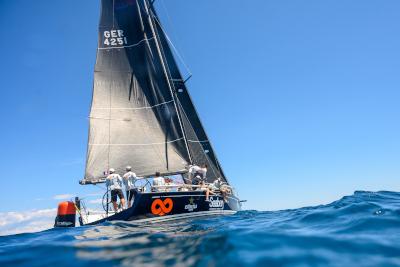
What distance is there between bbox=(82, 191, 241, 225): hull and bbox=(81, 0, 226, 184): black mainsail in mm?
4661

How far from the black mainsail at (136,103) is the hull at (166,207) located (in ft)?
15.3

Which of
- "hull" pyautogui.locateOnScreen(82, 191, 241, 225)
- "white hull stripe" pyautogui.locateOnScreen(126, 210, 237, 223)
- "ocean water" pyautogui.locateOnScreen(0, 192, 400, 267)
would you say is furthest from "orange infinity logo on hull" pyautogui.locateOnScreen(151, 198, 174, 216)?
"ocean water" pyautogui.locateOnScreen(0, 192, 400, 267)

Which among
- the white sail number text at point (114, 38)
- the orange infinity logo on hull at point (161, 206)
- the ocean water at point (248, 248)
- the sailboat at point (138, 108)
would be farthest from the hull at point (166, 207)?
the white sail number text at point (114, 38)

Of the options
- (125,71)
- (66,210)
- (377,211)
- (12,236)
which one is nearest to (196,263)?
(377,211)

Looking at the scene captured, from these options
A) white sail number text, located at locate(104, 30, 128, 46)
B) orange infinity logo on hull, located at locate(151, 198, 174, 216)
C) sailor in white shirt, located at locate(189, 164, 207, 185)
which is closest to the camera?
orange infinity logo on hull, located at locate(151, 198, 174, 216)

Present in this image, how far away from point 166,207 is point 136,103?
8352mm

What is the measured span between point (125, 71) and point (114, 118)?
322 cm

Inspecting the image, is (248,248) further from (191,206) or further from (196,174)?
(196,174)

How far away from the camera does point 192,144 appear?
21.4m

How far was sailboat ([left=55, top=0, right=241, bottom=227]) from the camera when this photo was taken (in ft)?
58.5

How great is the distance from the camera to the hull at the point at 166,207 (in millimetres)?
12383

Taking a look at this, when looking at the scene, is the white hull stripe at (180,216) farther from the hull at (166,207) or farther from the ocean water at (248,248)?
the ocean water at (248,248)

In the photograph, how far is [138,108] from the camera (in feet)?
62.2

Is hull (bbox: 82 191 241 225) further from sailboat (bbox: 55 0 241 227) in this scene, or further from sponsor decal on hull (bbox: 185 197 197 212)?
sailboat (bbox: 55 0 241 227)
